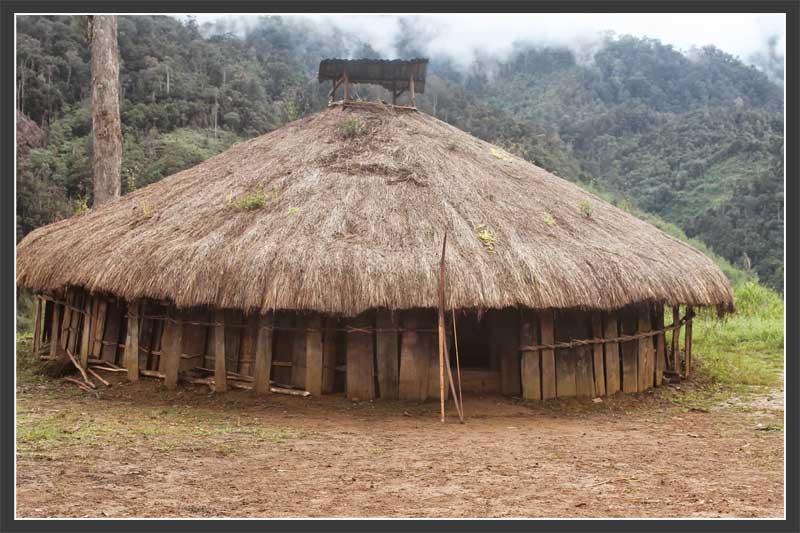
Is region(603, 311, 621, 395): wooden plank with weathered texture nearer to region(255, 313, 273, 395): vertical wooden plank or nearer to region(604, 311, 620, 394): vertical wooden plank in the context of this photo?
region(604, 311, 620, 394): vertical wooden plank

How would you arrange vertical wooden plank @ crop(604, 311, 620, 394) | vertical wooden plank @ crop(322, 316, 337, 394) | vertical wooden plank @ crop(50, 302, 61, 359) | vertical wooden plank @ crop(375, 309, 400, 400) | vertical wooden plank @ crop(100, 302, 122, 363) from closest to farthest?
vertical wooden plank @ crop(375, 309, 400, 400) → vertical wooden plank @ crop(322, 316, 337, 394) → vertical wooden plank @ crop(604, 311, 620, 394) → vertical wooden plank @ crop(100, 302, 122, 363) → vertical wooden plank @ crop(50, 302, 61, 359)

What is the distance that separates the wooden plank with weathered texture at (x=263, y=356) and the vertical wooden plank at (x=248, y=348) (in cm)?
24

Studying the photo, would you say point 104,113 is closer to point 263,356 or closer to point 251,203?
point 251,203

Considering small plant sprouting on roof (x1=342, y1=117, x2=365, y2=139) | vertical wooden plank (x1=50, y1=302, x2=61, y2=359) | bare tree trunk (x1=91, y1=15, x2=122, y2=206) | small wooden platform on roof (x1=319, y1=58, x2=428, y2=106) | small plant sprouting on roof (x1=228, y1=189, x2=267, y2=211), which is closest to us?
small plant sprouting on roof (x1=228, y1=189, x2=267, y2=211)

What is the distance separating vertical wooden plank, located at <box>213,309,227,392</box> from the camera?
1005 cm

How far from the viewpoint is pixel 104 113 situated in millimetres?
14695

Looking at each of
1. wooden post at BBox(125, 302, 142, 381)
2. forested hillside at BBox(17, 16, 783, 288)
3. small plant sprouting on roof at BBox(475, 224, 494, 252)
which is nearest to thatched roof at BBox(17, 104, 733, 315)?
small plant sprouting on roof at BBox(475, 224, 494, 252)

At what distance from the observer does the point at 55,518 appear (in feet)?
17.3

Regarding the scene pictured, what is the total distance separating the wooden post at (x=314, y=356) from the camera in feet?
32.2

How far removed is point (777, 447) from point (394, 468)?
4.02 meters

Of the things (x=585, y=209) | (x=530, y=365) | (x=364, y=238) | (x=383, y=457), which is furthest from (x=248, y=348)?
(x=585, y=209)

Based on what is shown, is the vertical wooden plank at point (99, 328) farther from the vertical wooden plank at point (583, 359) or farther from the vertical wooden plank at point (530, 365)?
the vertical wooden plank at point (583, 359)

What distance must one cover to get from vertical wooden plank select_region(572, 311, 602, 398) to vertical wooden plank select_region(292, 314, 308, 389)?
3.42 metres

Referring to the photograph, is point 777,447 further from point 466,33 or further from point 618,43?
point 466,33
